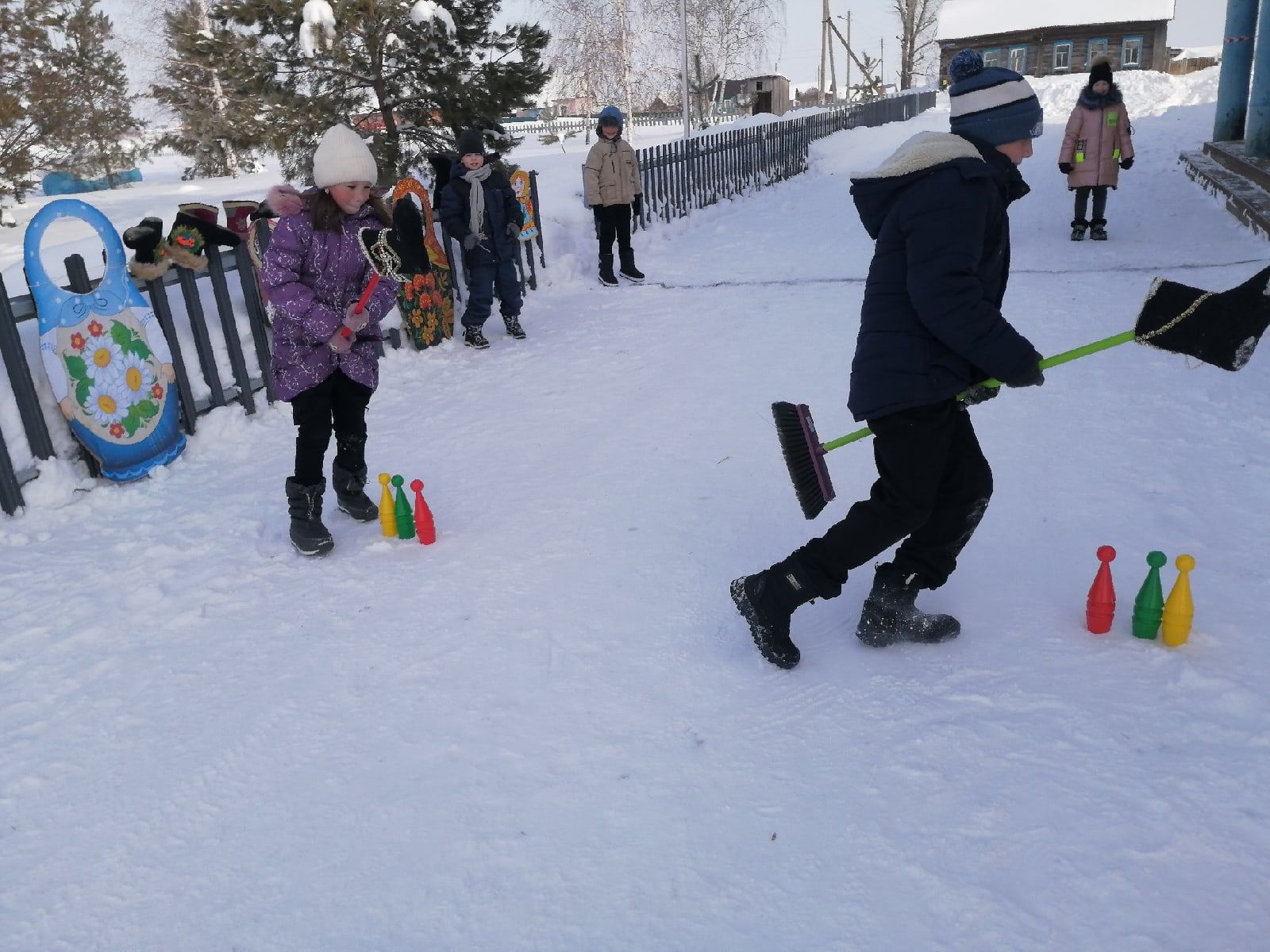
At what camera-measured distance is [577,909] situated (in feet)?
7.25

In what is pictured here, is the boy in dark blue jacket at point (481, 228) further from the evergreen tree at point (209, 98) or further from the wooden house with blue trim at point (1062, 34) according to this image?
the wooden house with blue trim at point (1062, 34)

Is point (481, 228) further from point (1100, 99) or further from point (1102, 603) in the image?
point (1100, 99)

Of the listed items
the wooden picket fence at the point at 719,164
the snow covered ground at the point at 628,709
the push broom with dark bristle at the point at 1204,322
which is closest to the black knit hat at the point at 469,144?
the snow covered ground at the point at 628,709

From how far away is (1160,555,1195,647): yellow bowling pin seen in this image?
9.62 feet

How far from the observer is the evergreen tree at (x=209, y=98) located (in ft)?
33.0

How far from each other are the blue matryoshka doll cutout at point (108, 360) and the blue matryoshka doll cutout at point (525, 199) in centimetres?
413

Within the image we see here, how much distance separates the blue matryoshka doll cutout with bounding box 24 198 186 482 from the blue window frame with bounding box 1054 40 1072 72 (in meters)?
48.8

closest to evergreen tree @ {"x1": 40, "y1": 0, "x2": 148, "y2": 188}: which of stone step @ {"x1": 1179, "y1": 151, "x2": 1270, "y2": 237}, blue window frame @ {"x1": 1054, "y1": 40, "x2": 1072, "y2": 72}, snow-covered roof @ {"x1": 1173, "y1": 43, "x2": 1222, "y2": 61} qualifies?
stone step @ {"x1": 1179, "y1": 151, "x2": 1270, "y2": 237}

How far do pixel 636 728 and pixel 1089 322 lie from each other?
17.3 feet

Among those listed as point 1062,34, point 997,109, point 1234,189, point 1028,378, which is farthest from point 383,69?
point 1062,34

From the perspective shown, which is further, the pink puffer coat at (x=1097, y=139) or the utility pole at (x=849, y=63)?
the utility pole at (x=849, y=63)

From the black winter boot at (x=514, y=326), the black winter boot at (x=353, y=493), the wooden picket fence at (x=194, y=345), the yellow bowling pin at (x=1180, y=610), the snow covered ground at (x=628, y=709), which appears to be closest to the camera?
the snow covered ground at (x=628, y=709)

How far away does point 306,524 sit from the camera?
4195mm

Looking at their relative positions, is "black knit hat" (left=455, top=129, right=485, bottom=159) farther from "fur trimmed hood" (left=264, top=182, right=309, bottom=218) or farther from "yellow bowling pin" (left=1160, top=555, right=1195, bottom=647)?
"yellow bowling pin" (left=1160, top=555, right=1195, bottom=647)
